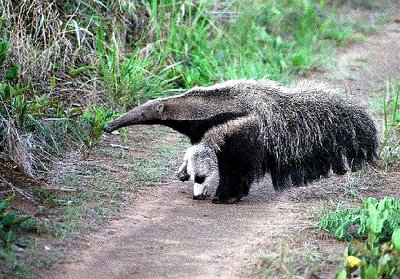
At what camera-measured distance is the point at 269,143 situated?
6742 mm

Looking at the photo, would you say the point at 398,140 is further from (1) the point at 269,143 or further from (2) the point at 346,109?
(1) the point at 269,143

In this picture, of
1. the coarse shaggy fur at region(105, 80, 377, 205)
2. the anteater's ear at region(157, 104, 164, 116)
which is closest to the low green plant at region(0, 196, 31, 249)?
the coarse shaggy fur at region(105, 80, 377, 205)

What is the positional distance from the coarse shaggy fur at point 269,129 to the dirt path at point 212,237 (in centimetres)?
22

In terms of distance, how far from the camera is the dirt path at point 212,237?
514 cm

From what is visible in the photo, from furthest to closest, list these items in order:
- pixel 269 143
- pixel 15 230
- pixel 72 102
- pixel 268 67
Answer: pixel 268 67 < pixel 72 102 < pixel 269 143 < pixel 15 230

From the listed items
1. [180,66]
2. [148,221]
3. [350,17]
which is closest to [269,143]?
[148,221]

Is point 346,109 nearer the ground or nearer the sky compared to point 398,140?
nearer the sky

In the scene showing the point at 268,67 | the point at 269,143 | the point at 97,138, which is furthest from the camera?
the point at 268,67

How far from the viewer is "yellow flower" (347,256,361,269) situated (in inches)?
192

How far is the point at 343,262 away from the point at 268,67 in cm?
556

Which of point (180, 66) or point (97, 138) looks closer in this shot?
point (97, 138)

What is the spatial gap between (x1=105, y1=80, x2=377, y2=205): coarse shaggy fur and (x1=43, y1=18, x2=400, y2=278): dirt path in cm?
22

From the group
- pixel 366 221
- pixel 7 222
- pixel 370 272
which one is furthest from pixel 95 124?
pixel 370 272

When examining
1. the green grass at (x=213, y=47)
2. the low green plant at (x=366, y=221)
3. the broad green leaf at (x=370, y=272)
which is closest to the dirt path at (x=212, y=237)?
the low green plant at (x=366, y=221)
